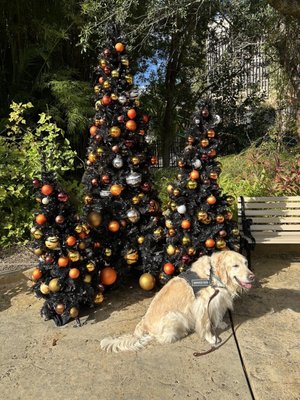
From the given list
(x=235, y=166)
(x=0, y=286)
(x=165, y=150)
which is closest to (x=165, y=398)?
(x=0, y=286)

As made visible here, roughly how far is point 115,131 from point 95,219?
89cm

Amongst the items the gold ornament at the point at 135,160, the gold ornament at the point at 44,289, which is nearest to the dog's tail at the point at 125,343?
the gold ornament at the point at 44,289

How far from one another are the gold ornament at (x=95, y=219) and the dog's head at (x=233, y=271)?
1.19 meters

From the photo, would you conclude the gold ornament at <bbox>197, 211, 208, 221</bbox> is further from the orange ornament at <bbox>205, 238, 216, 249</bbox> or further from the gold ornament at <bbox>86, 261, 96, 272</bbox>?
the gold ornament at <bbox>86, 261, 96, 272</bbox>

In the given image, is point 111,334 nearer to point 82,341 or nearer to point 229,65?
point 82,341

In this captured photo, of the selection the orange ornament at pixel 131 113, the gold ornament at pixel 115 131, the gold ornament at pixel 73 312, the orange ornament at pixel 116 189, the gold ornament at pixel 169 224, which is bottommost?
the gold ornament at pixel 73 312

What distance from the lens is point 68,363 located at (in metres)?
2.66

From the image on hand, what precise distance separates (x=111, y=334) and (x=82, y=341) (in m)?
0.25

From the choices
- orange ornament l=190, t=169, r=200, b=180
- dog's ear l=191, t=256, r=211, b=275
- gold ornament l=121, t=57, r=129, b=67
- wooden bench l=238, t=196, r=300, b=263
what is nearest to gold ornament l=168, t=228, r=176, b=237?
orange ornament l=190, t=169, r=200, b=180

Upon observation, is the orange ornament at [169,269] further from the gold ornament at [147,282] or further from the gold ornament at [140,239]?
the gold ornament at [140,239]

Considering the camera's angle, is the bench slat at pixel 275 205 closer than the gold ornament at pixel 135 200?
No

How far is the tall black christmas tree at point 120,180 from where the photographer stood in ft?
11.8

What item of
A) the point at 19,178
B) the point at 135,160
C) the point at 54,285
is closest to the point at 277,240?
the point at 135,160

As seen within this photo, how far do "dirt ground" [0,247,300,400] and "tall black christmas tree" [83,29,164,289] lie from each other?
1.57 ft
